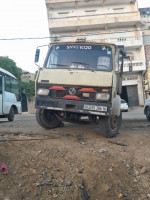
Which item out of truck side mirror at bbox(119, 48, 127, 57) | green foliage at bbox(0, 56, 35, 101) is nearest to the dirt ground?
truck side mirror at bbox(119, 48, 127, 57)

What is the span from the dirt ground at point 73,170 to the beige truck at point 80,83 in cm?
78

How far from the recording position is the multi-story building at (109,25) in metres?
23.1

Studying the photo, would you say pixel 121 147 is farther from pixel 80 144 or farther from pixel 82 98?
pixel 82 98

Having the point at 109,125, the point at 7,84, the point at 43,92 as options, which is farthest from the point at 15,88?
the point at 109,125

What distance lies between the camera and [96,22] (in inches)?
922

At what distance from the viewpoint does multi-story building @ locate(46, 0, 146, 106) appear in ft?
75.8

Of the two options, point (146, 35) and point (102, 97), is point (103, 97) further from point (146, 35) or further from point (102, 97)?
point (146, 35)

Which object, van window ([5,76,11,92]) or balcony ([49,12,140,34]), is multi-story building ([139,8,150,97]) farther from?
van window ([5,76,11,92])

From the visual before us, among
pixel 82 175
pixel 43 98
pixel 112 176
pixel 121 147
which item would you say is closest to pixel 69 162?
pixel 82 175

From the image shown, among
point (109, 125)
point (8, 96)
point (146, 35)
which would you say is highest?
point (146, 35)

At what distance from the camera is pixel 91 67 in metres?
5.07

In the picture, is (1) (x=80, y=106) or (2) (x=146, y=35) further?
(2) (x=146, y=35)

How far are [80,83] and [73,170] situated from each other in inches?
83.7

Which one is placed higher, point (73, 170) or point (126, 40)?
point (126, 40)
